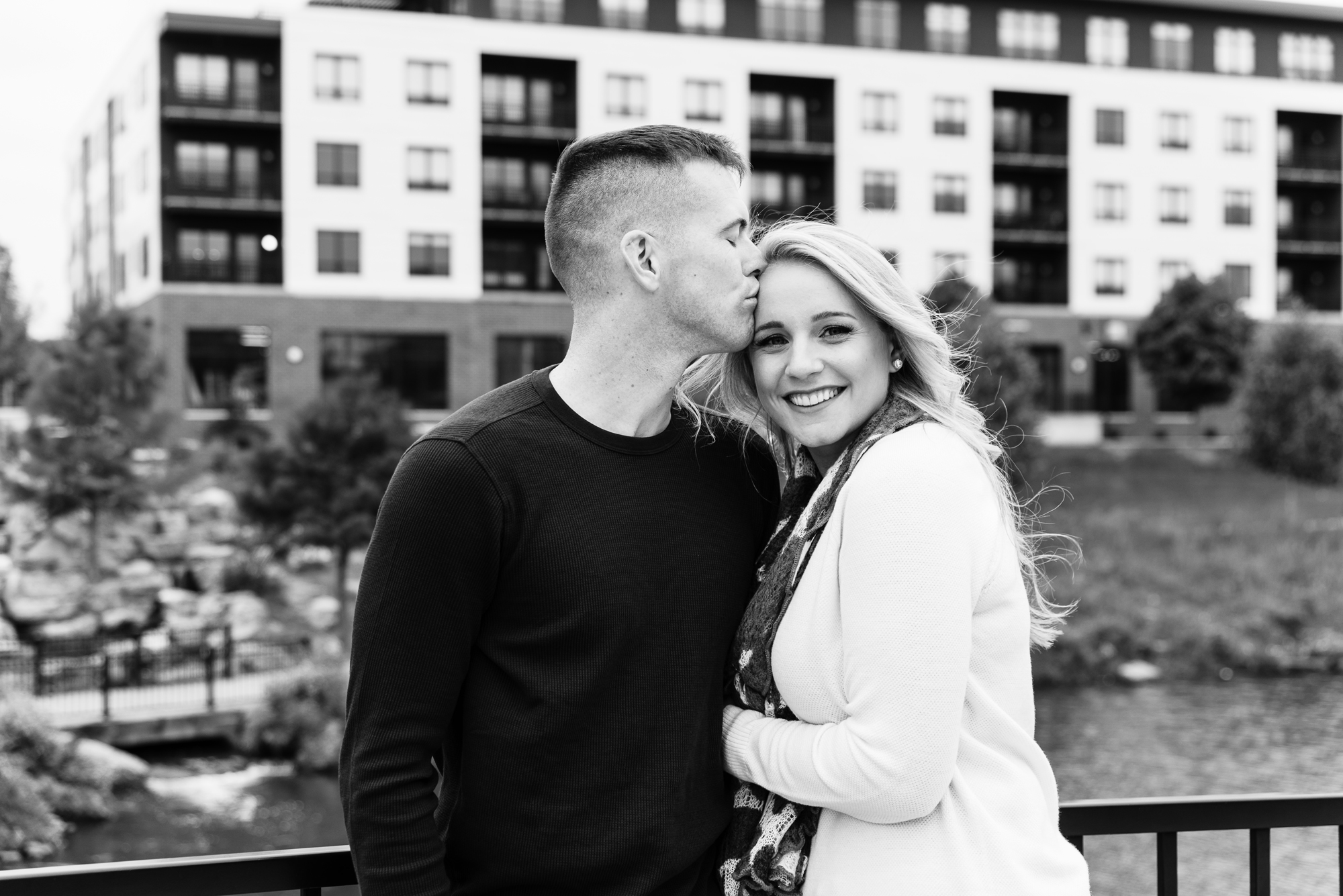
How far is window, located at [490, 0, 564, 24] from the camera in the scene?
36.6 meters

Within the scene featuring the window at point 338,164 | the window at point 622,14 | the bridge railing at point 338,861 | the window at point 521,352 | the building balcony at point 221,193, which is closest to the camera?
the bridge railing at point 338,861

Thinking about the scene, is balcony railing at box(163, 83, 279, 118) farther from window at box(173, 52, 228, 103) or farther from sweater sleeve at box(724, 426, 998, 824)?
sweater sleeve at box(724, 426, 998, 824)

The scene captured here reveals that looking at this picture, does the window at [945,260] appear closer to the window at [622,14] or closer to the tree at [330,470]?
the window at [622,14]

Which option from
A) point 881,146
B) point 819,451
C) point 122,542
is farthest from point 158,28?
point 819,451

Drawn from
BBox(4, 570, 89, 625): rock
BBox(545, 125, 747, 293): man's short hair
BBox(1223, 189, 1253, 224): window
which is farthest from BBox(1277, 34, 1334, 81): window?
BBox(545, 125, 747, 293): man's short hair

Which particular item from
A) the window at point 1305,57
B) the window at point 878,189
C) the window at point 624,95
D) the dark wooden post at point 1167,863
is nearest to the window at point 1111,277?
the window at point 878,189

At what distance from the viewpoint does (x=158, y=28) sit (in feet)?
110

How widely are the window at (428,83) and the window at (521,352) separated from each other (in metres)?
6.90

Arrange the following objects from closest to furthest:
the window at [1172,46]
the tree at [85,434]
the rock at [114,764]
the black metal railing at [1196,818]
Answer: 1. the black metal railing at [1196,818]
2. the rock at [114,764]
3. the tree at [85,434]
4. the window at [1172,46]

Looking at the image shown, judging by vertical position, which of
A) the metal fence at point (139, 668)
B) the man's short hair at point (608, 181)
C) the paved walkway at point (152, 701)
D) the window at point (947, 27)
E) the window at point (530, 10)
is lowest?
the paved walkway at point (152, 701)

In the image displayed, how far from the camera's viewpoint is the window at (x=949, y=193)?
1566 inches

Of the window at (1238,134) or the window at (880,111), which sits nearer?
the window at (880,111)

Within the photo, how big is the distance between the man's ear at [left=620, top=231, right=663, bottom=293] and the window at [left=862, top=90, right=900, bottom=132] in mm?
38320

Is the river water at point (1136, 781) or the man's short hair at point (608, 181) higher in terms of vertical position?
the man's short hair at point (608, 181)
